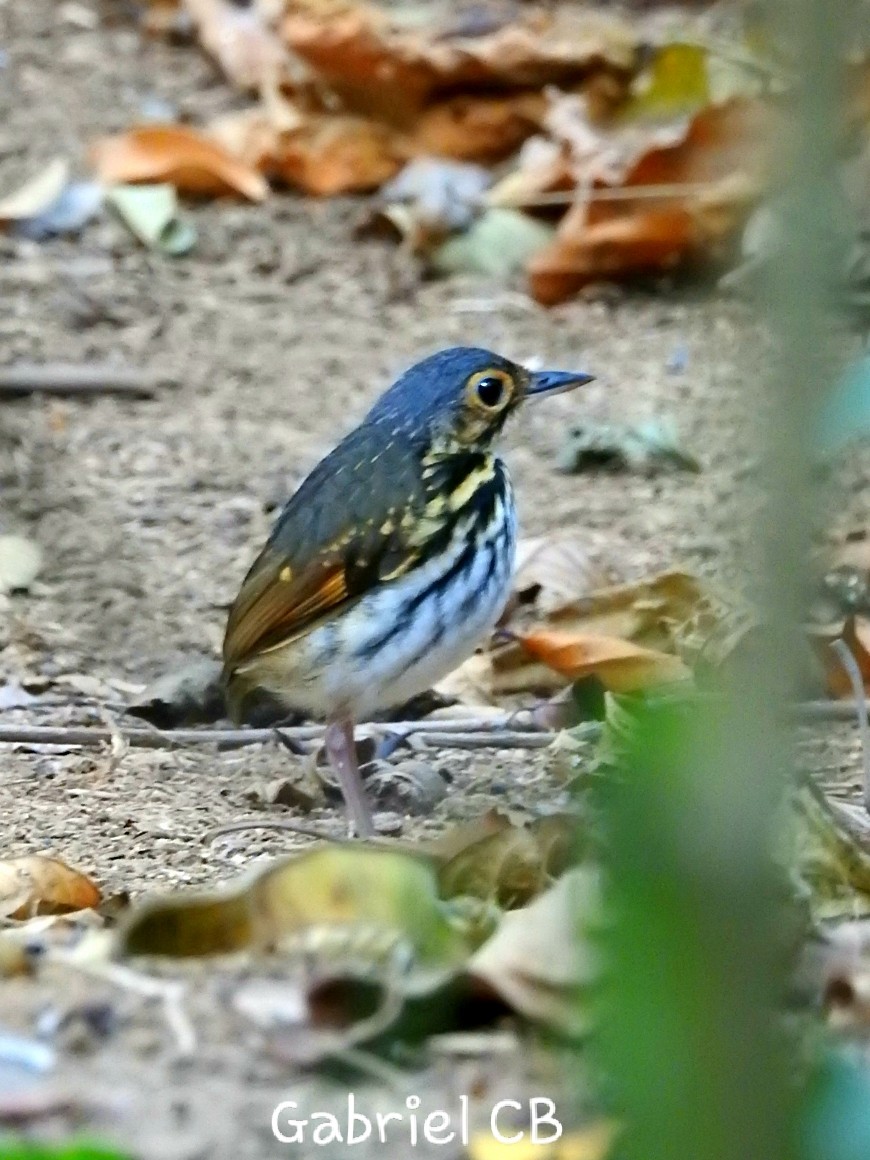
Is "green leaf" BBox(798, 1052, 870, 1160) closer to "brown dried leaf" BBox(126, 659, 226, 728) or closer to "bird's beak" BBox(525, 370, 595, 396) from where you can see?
"bird's beak" BBox(525, 370, 595, 396)

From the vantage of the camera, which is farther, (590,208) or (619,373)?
(590,208)

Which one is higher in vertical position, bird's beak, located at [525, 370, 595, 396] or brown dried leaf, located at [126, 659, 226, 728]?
bird's beak, located at [525, 370, 595, 396]

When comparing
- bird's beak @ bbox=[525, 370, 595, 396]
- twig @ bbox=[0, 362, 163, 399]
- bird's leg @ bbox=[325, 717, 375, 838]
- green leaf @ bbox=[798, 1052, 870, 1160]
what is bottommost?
bird's leg @ bbox=[325, 717, 375, 838]

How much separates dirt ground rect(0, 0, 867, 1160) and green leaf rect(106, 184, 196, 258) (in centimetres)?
7

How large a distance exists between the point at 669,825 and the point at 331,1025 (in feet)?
4.35

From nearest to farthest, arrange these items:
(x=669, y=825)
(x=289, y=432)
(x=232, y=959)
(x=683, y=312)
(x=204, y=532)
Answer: (x=669, y=825) < (x=232, y=959) < (x=204, y=532) < (x=289, y=432) < (x=683, y=312)

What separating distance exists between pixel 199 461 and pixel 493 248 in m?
1.66

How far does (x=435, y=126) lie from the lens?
7.78m

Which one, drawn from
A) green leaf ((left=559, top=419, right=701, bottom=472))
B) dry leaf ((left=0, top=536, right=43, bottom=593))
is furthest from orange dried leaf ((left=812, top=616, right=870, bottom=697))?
dry leaf ((left=0, top=536, right=43, bottom=593))

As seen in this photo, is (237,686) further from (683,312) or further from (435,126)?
(435,126)

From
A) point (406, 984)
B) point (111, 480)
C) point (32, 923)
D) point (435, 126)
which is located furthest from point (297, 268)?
point (406, 984)

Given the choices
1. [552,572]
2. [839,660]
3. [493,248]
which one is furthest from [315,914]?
[493,248]

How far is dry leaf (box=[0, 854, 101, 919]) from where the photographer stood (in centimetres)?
322

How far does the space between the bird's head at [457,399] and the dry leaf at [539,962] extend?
6.16 feet
